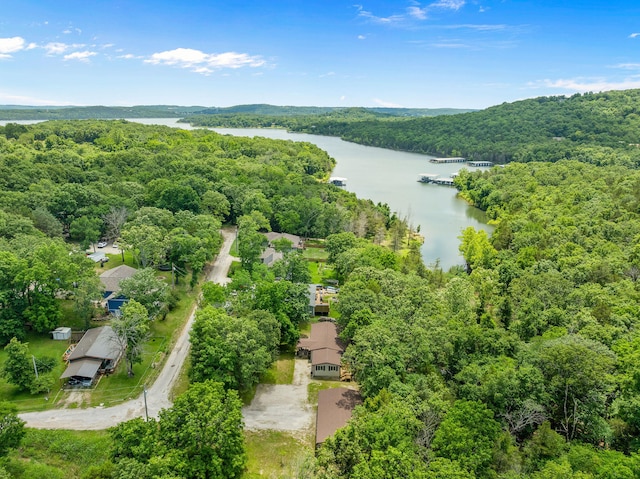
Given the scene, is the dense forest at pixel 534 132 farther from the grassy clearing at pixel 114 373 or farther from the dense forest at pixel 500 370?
the grassy clearing at pixel 114 373

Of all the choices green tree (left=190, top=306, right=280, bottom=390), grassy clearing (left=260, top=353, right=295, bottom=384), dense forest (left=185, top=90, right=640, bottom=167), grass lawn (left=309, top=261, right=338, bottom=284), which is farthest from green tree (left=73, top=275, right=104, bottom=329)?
dense forest (left=185, top=90, right=640, bottom=167)

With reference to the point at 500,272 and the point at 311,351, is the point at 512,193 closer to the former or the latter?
the point at 500,272

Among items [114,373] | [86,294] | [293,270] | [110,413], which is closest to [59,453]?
[110,413]

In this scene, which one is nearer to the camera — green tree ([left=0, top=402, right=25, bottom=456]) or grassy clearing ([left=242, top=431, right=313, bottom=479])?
green tree ([left=0, top=402, right=25, bottom=456])

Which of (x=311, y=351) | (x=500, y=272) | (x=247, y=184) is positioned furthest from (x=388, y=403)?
(x=247, y=184)

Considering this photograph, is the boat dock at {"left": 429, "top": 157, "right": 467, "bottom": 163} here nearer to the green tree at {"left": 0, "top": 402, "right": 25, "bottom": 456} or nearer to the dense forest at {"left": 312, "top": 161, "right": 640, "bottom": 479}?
the dense forest at {"left": 312, "top": 161, "right": 640, "bottom": 479}

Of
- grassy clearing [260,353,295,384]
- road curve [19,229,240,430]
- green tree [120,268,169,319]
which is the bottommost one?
grassy clearing [260,353,295,384]
